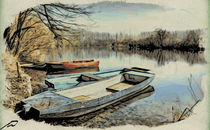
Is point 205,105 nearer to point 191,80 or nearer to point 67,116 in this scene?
point 191,80

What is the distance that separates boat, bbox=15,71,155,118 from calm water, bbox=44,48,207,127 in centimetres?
18

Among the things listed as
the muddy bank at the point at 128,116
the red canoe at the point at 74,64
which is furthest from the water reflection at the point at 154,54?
the muddy bank at the point at 128,116


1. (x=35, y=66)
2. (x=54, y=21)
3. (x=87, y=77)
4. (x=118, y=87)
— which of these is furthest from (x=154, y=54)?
(x=35, y=66)

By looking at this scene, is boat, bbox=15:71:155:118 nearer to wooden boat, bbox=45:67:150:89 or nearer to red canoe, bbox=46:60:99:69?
wooden boat, bbox=45:67:150:89

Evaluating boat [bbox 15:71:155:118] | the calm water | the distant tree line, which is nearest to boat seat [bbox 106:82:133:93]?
A: boat [bbox 15:71:155:118]

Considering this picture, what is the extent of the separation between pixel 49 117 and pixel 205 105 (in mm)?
1812

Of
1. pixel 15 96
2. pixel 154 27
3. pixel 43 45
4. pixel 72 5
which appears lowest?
pixel 15 96

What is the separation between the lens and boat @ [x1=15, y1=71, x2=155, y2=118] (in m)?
2.23

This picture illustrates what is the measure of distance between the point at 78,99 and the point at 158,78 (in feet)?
4.02

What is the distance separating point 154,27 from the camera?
106 inches

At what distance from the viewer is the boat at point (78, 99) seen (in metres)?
2.23

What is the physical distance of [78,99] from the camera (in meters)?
2.69

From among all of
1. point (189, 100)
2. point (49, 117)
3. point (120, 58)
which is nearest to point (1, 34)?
point (49, 117)

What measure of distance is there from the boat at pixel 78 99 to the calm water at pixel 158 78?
176 mm
